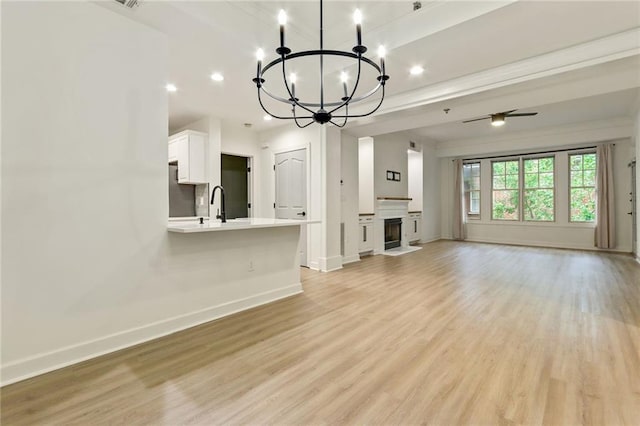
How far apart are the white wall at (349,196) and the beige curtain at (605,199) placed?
229 inches

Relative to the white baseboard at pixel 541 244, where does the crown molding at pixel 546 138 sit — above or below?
above

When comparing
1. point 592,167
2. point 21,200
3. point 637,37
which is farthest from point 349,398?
point 592,167

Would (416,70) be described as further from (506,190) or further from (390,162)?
(506,190)

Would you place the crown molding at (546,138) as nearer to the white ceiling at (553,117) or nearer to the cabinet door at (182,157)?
the white ceiling at (553,117)

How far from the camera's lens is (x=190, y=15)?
8.15 ft

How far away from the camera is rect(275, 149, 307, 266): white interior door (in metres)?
5.53

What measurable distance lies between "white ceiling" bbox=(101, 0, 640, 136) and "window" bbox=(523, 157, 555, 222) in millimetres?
6025

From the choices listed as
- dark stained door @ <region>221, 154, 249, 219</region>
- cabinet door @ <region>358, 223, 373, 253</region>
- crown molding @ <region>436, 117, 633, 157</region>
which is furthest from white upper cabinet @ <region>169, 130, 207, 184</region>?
crown molding @ <region>436, 117, 633, 157</region>

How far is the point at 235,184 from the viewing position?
673cm

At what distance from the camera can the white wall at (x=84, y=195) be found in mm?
2010

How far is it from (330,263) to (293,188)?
5.12ft

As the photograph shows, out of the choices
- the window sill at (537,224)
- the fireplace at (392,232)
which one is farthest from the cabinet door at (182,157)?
the window sill at (537,224)

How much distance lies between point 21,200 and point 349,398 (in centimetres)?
247

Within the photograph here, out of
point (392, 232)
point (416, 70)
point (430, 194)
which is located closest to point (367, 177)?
point (392, 232)
